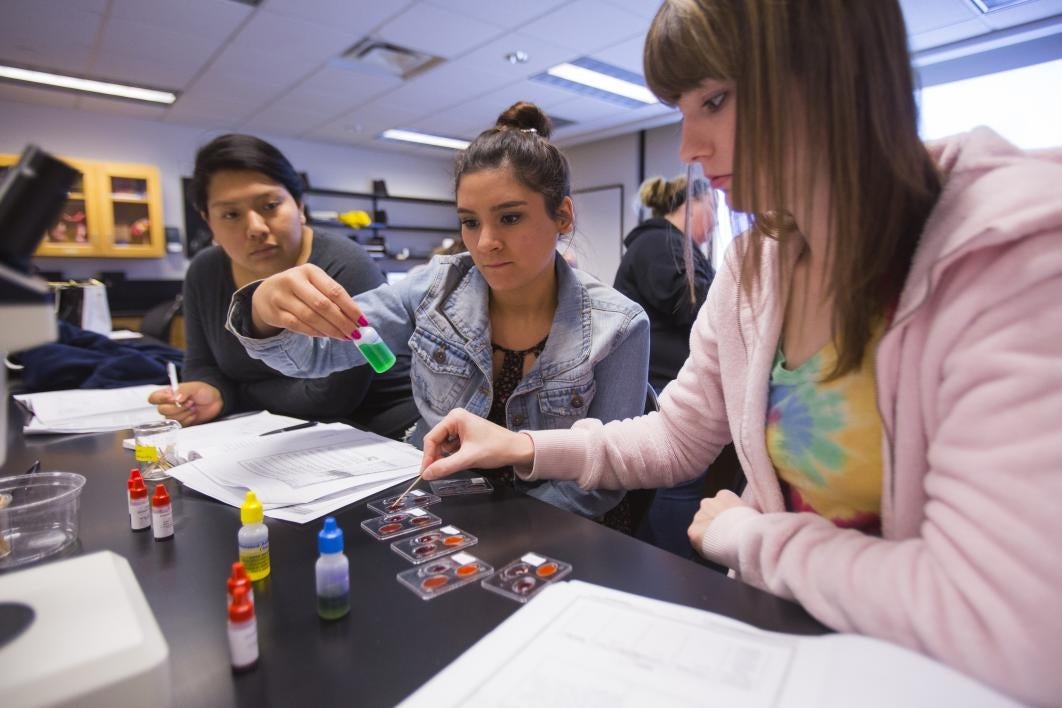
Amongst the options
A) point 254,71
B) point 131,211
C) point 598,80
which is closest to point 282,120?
A: point 254,71

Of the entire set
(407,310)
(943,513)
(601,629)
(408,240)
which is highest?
(408,240)

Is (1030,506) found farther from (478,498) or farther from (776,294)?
(478,498)

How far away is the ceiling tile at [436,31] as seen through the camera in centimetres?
308

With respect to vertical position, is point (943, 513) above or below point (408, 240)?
below

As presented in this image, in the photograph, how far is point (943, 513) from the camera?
0.43 meters

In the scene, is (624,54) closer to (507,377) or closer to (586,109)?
(586,109)

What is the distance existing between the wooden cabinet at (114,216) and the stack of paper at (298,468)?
4876 millimetres

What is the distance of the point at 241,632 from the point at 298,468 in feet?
1.47

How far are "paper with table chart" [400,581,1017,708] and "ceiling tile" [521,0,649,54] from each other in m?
3.18

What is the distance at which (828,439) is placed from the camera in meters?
0.64

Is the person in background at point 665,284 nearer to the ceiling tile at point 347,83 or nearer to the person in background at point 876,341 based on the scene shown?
the person in background at point 876,341

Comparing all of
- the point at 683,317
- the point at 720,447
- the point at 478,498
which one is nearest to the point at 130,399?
the point at 478,498

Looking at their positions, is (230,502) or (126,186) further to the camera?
(126,186)

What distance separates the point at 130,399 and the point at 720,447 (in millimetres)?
1413
